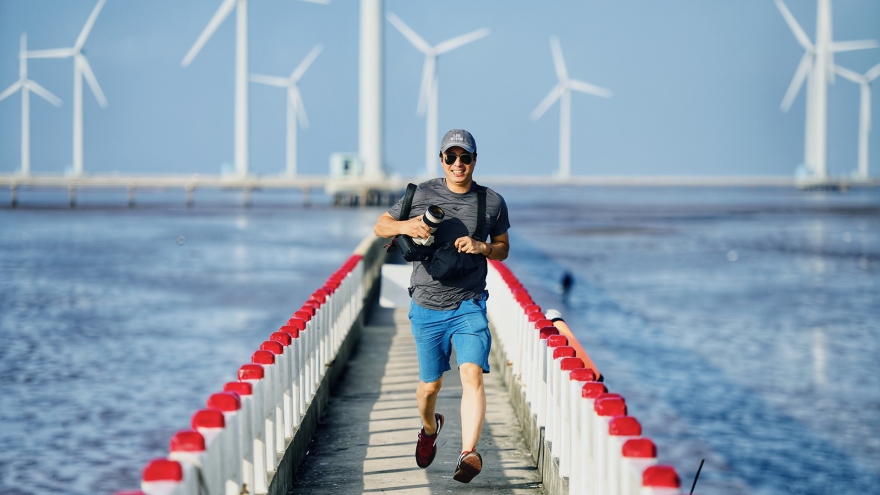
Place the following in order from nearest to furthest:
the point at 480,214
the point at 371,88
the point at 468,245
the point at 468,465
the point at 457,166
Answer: the point at 468,245 < the point at 457,166 < the point at 480,214 < the point at 468,465 < the point at 371,88

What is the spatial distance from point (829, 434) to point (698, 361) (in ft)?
21.0

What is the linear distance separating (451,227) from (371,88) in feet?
284

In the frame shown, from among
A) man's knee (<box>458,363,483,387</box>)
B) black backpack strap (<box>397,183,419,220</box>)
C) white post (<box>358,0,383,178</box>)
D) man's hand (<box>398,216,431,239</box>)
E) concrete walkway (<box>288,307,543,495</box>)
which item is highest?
white post (<box>358,0,383,178</box>)

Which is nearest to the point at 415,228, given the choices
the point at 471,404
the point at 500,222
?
the point at 500,222

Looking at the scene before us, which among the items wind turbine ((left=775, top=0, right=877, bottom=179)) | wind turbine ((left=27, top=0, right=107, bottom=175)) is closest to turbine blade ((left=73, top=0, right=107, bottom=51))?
wind turbine ((left=27, top=0, right=107, bottom=175))

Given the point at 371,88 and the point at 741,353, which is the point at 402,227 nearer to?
the point at 741,353

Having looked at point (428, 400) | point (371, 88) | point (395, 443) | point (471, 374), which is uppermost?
point (371, 88)

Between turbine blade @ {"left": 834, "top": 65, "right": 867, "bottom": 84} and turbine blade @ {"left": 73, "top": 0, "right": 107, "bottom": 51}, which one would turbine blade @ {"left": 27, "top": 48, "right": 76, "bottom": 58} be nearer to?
turbine blade @ {"left": 73, "top": 0, "right": 107, "bottom": 51}

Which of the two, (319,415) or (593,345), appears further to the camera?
(593,345)

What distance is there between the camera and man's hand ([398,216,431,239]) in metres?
6.84

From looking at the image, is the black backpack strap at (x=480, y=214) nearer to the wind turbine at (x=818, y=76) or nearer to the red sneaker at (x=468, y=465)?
the red sneaker at (x=468, y=465)

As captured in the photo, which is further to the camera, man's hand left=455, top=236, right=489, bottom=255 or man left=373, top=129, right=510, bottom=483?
man left=373, top=129, right=510, bottom=483

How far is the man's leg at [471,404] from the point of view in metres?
7.22

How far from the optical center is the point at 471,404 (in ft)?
24.0
